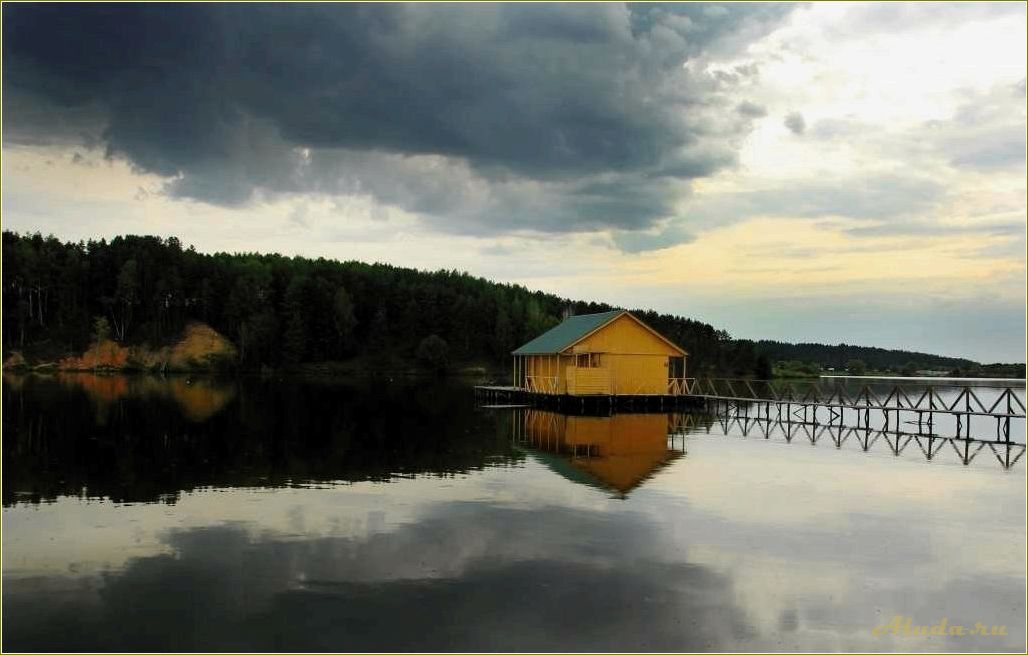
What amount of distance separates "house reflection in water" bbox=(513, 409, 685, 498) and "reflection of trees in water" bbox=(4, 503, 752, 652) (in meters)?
6.81

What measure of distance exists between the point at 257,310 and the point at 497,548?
106 metres

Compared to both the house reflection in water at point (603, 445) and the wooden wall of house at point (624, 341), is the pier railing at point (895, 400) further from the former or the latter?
the house reflection in water at point (603, 445)

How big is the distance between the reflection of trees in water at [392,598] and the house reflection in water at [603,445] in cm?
681

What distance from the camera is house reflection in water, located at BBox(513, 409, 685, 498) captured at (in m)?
23.5

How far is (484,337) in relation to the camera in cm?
12962

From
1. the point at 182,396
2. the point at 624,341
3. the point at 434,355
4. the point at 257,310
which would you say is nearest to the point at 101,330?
the point at 257,310

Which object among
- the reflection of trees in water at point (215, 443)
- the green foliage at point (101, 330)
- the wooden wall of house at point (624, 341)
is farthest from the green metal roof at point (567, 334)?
the green foliage at point (101, 330)

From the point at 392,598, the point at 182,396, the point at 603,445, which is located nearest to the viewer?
the point at 392,598

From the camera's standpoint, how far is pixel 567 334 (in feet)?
179

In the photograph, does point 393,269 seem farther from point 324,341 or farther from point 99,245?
point 99,245

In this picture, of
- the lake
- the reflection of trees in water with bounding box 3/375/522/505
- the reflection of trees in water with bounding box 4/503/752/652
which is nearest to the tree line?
the reflection of trees in water with bounding box 3/375/522/505

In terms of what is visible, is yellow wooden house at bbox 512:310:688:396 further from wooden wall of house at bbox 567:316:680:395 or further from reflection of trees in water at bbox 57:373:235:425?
reflection of trees in water at bbox 57:373:235:425

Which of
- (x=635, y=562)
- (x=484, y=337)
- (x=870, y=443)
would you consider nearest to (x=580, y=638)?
(x=635, y=562)

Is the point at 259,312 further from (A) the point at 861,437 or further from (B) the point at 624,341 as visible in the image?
(A) the point at 861,437
